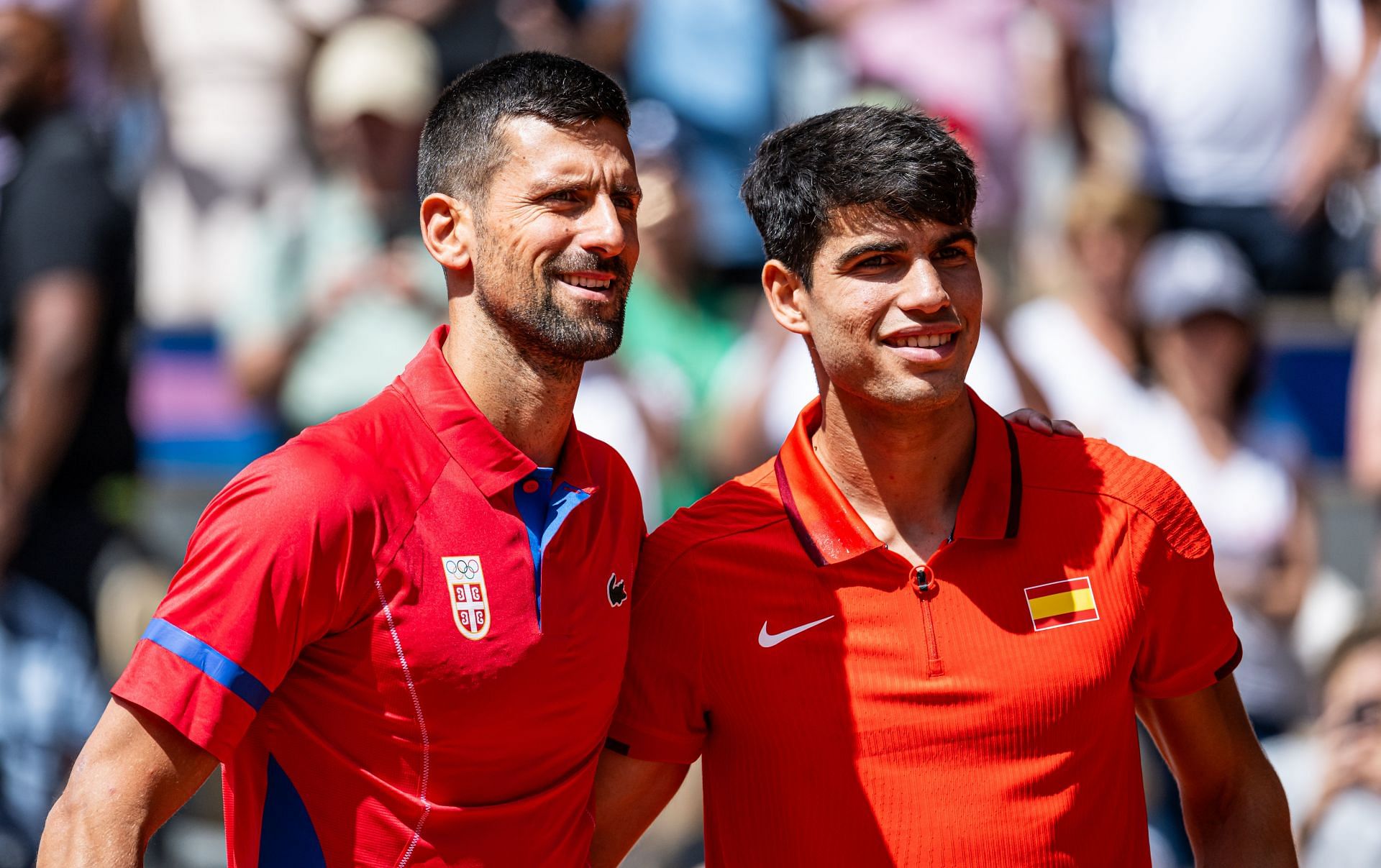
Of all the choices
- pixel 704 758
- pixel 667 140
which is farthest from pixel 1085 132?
pixel 704 758

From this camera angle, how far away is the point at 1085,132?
538 centimetres

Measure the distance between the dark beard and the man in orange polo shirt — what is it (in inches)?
16.0

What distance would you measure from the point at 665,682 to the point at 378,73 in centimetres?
383

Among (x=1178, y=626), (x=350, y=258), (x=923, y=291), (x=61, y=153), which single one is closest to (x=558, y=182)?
(x=923, y=291)

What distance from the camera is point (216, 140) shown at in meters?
6.27

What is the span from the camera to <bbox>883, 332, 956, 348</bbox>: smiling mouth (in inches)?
98.2

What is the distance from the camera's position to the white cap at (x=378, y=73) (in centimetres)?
576

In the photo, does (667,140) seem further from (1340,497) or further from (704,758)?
(704,758)

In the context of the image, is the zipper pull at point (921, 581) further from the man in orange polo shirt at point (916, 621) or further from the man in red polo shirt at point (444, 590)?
the man in red polo shirt at point (444, 590)

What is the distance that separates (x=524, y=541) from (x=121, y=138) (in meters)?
4.76

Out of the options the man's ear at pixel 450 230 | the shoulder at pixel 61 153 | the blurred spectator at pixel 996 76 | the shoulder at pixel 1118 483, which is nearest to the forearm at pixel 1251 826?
the shoulder at pixel 1118 483

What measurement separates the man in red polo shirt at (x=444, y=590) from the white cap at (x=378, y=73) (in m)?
3.25

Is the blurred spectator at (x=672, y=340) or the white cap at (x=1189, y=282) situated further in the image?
the blurred spectator at (x=672, y=340)

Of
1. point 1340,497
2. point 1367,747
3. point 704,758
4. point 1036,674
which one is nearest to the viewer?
point 1036,674
